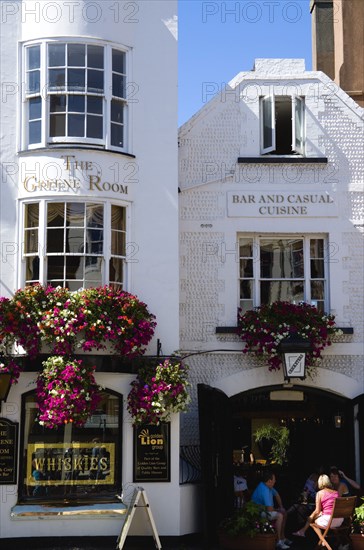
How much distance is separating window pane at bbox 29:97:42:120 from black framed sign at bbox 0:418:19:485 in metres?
5.05

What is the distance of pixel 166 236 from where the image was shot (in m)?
14.7

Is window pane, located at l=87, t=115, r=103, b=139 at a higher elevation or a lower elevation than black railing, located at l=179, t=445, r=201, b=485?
higher

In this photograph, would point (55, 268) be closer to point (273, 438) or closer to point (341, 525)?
point (341, 525)

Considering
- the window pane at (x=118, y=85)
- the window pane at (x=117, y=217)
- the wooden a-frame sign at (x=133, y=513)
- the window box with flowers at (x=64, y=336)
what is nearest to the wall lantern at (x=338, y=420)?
the wooden a-frame sign at (x=133, y=513)

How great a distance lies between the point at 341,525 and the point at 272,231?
529 cm

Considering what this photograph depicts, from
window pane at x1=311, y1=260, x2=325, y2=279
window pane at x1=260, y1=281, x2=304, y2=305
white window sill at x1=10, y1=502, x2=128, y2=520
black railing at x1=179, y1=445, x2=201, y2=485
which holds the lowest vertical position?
white window sill at x1=10, y1=502, x2=128, y2=520

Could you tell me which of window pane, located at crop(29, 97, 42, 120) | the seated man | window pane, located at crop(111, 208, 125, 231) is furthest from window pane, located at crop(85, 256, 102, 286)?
the seated man

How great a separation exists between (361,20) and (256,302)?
8.49 meters

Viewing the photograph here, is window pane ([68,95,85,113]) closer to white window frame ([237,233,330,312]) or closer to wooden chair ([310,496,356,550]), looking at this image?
white window frame ([237,233,330,312])

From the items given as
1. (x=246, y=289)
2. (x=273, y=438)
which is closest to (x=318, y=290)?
(x=246, y=289)

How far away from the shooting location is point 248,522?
13.2m

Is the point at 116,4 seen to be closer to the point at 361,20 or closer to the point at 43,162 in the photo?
the point at 43,162

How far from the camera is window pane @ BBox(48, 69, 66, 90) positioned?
14.4 m

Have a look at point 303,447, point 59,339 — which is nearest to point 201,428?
point 59,339
